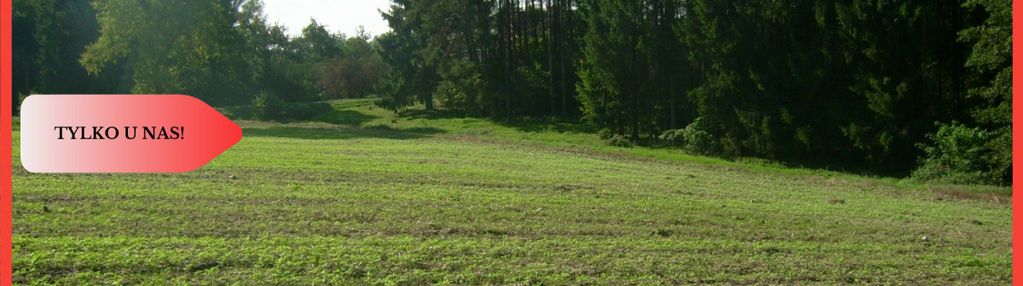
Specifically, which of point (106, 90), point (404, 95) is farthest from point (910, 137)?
point (106, 90)

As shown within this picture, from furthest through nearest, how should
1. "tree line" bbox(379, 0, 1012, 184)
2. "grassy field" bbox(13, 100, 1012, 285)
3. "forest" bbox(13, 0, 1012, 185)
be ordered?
"forest" bbox(13, 0, 1012, 185), "tree line" bbox(379, 0, 1012, 184), "grassy field" bbox(13, 100, 1012, 285)

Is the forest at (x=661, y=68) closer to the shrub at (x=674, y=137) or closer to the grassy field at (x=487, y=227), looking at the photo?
the shrub at (x=674, y=137)

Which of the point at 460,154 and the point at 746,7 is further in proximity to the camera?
the point at 746,7

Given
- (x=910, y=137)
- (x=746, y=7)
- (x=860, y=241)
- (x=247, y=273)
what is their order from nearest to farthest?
(x=247, y=273) → (x=860, y=241) → (x=910, y=137) → (x=746, y=7)

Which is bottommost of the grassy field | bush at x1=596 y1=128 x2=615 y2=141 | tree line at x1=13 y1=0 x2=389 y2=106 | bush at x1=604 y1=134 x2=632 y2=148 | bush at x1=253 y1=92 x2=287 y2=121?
the grassy field

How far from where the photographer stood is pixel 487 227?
32.6 feet

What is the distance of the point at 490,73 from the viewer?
38.6m

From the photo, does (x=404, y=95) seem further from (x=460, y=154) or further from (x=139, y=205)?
(x=139, y=205)

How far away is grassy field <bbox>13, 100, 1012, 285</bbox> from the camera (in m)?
7.50

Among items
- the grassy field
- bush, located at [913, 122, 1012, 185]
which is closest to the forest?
bush, located at [913, 122, 1012, 185]

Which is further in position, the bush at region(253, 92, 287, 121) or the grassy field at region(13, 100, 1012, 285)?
the bush at region(253, 92, 287, 121)

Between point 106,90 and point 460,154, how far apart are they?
108 ft

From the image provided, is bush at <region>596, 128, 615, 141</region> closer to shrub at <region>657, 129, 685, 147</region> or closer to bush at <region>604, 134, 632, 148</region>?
bush at <region>604, 134, 632, 148</region>

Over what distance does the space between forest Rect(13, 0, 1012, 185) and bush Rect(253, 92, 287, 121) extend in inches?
4.1
